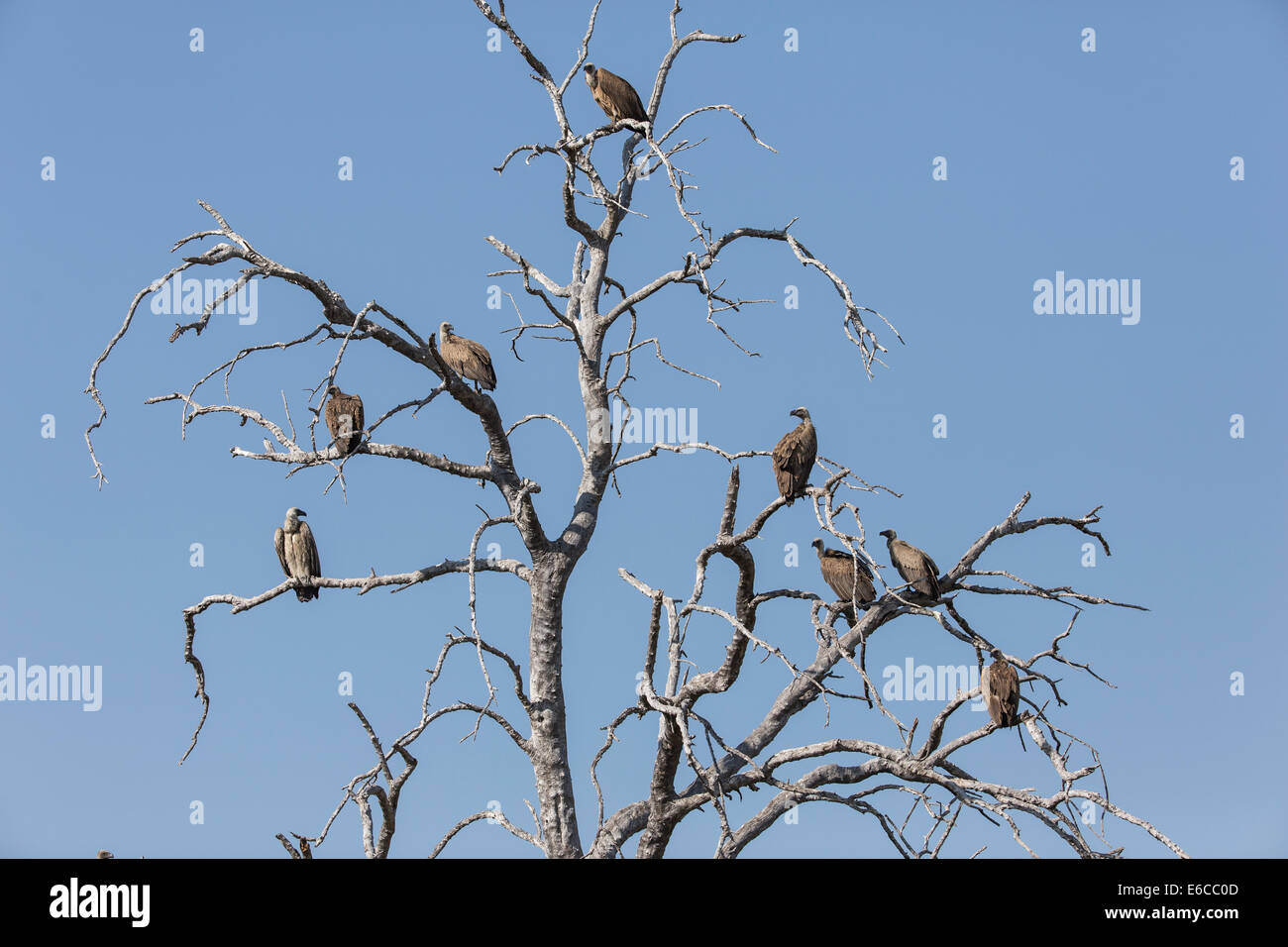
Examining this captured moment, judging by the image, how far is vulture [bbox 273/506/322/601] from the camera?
10.4 m

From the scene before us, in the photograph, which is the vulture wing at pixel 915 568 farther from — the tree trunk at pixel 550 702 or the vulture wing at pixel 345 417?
the vulture wing at pixel 345 417

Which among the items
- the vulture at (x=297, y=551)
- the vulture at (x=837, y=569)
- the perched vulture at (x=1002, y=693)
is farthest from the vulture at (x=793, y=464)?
the vulture at (x=297, y=551)

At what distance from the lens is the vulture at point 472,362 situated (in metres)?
9.81

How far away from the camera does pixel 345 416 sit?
949cm

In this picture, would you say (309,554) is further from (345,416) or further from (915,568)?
(915,568)

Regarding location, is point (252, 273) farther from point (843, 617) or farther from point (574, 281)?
point (843, 617)

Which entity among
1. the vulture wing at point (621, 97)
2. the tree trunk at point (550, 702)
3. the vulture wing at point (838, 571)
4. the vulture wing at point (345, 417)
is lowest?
the tree trunk at point (550, 702)

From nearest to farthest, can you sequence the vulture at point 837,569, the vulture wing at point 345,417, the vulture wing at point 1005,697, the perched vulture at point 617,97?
the vulture wing at point 1005,697 → the vulture wing at point 345,417 → the vulture at point 837,569 → the perched vulture at point 617,97

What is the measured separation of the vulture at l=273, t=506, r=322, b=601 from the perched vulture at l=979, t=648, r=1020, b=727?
5271 millimetres

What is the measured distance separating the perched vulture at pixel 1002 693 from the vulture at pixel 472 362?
4.24m

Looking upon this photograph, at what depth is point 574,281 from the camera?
10.5 meters

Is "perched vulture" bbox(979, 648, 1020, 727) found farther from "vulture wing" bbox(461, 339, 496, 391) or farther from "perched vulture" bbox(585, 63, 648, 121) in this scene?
"perched vulture" bbox(585, 63, 648, 121)
